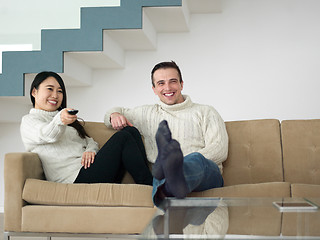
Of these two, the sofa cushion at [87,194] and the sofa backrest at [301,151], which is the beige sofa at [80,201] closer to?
the sofa cushion at [87,194]

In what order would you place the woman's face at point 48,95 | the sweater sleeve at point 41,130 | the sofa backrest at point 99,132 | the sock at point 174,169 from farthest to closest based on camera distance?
the sofa backrest at point 99,132
the woman's face at point 48,95
the sweater sleeve at point 41,130
the sock at point 174,169

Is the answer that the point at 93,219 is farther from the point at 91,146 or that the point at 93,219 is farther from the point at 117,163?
the point at 91,146

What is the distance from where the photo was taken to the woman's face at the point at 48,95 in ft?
8.53

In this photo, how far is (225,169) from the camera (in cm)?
268

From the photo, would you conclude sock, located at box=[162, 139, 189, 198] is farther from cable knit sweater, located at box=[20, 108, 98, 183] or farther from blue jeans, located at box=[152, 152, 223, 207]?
cable knit sweater, located at box=[20, 108, 98, 183]

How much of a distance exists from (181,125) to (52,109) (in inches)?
30.0

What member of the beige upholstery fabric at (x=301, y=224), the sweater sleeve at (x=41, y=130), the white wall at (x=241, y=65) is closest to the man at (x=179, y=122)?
the sweater sleeve at (x=41, y=130)

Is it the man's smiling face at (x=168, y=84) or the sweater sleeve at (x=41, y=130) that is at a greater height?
the man's smiling face at (x=168, y=84)

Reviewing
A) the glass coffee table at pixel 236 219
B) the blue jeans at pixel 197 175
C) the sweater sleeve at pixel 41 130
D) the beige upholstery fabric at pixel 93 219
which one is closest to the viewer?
the glass coffee table at pixel 236 219

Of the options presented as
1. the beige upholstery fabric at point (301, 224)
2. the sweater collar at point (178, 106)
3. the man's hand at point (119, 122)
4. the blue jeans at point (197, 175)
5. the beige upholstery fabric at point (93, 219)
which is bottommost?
the beige upholstery fabric at point (93, 219)

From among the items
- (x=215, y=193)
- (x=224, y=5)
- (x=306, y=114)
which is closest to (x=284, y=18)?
(x=224, y=5)

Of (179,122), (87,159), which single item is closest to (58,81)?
(87,159)

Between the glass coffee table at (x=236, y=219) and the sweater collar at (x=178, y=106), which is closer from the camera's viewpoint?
the glass coffee table at (x=236, y=219)

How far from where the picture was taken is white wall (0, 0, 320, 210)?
368cm
